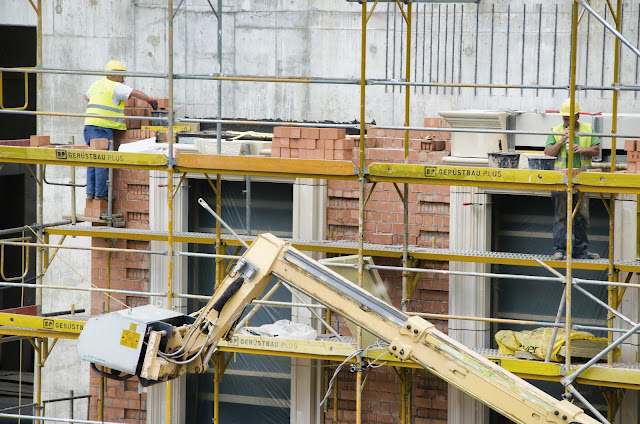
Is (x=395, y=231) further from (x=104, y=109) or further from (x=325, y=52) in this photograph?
(x=104, y=109)

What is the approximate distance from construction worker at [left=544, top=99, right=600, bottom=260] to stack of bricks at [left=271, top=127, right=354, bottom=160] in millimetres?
2247

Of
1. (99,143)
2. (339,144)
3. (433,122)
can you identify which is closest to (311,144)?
(339,144)

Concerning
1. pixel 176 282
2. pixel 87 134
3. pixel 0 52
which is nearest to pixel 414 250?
pixel 176 282

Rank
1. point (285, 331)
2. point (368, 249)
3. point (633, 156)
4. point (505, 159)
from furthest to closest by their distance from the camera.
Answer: point (285, 331) → point (368, 249) → point (505, 159) → point (633, 156)

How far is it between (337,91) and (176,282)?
3.28 meters

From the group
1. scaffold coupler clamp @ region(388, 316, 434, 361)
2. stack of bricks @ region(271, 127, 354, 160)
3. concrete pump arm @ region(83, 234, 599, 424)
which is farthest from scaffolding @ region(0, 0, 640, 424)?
scaffold coupler clamp @ region(388, 316, 434, 361)

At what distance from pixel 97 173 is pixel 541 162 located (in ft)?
20.7

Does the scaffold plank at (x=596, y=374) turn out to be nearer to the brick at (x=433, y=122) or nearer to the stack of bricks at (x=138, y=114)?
the brick at (x=433, y=122)

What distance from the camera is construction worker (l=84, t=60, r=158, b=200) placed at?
16.5 metres

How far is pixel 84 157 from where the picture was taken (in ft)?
48.3

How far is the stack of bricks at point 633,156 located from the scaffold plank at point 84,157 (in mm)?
5030

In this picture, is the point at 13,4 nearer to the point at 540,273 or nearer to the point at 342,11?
the point at 342,11

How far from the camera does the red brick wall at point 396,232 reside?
51.6 ft

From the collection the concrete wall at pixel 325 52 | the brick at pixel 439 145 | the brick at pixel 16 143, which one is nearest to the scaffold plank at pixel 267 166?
the brick at pixel 439 145
